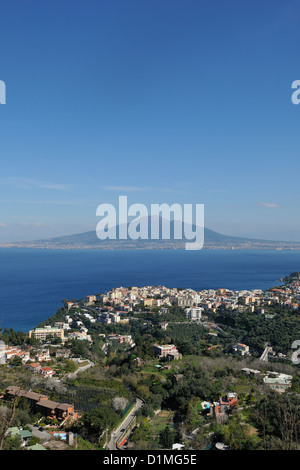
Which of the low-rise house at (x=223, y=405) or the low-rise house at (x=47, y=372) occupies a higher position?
the low-rise house at (x=223, y=405)

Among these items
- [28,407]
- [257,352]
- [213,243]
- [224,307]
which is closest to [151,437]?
[28,407]

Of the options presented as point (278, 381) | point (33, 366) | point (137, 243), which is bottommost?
point (33, 366)

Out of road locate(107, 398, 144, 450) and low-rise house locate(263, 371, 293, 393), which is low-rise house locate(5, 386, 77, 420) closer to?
road locate(107, 398, 144, 450)

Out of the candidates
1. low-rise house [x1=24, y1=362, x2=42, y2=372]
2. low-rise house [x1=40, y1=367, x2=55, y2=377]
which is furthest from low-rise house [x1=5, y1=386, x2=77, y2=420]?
low-rise house [x1=24, y1=362, x2=42, y2=372]

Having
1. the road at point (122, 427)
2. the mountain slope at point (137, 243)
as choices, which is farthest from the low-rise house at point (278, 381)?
the mountain slope at point (137, 243)

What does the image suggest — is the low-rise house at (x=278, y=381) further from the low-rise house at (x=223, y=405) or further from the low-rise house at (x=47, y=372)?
the low-rise house at (x=47, y=372)

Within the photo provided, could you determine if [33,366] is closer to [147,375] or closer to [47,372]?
[47,372]

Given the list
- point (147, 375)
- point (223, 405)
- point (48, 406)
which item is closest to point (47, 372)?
point (147, 375)
